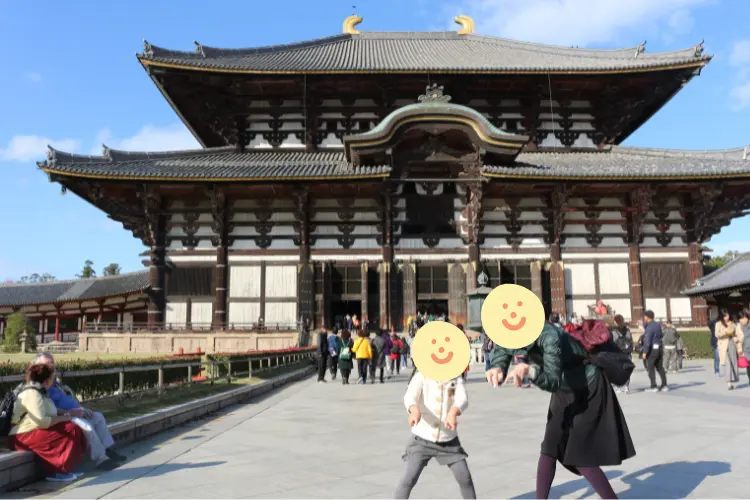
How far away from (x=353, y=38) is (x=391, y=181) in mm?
14467

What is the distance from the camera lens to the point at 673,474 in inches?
218

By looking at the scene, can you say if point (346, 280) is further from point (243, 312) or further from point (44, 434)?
point (44, 434)

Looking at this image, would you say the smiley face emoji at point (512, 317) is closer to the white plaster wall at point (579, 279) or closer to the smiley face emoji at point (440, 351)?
the smiley face emoji at point (440, 351)

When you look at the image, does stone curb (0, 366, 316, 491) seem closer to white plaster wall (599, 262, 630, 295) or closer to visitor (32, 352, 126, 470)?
visitor (32, 352, 126, 470)

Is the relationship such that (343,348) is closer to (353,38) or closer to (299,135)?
(299,135)

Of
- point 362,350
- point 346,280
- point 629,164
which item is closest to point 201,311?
point 346,280

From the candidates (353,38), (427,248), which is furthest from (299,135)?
(353,38)

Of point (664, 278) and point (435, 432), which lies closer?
point (435, 432)

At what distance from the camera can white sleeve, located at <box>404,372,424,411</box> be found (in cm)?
416

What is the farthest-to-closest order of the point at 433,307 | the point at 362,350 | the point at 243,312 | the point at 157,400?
1. the point at 433,307
2. the point at 243,312
3. the point at 362,350
4. the point at 157,400

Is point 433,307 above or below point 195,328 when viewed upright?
above

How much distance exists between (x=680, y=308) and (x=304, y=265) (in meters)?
16.1

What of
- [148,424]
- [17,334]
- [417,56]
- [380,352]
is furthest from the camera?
[417,56]

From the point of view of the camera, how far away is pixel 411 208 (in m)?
24.6
